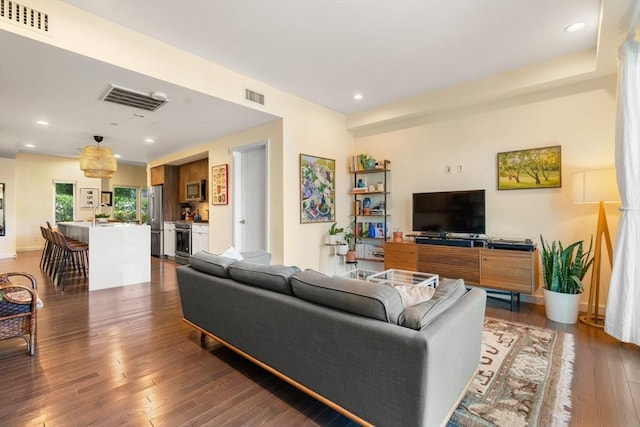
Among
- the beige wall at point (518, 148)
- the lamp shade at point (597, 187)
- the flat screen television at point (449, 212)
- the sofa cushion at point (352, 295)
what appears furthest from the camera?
the flat screen television at point (449, 212)

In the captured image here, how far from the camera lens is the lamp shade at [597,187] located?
2.90 meters

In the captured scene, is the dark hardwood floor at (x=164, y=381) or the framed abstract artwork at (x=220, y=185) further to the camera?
the framed abstract artwork at (x=220, y=185)

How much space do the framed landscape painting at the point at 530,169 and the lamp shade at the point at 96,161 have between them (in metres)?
5.79

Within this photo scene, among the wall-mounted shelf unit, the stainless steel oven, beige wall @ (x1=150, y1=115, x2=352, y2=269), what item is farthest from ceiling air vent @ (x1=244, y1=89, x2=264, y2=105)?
the stainless steel oven

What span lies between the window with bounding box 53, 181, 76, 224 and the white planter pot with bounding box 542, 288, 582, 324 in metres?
11.0

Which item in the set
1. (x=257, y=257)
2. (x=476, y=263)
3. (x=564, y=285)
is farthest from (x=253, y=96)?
(x=564, y=285)

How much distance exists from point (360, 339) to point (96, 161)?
503cm

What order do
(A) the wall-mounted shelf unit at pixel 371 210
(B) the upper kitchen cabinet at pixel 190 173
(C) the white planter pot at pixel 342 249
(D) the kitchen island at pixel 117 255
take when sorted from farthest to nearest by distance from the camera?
1. (B) the upper kitchen cabinet at pixel 190 173
2. (A) the wall-mounted shelf unit at pixel 371 210
3. (C) the white planter pot at pixel 342 249
4. (D) the kitchen island at pixel 117 255

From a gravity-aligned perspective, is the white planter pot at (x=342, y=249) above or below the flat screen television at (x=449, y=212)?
below

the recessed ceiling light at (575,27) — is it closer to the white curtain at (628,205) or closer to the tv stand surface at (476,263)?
the white curtain at (628,205)

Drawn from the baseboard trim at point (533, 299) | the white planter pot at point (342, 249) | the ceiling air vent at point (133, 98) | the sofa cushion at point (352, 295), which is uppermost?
the ceiling air vent at point (133, 98)

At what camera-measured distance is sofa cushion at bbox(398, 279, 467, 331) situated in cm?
Answer: 135

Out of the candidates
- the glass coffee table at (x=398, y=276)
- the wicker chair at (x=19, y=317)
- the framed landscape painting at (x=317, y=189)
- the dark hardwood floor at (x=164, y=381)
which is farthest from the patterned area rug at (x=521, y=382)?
the wicker chair at (x=19, y=317)

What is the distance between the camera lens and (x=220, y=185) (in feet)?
17.8
